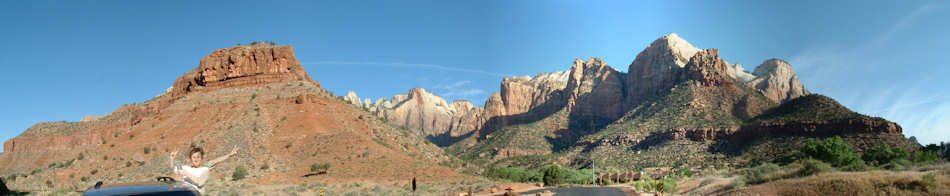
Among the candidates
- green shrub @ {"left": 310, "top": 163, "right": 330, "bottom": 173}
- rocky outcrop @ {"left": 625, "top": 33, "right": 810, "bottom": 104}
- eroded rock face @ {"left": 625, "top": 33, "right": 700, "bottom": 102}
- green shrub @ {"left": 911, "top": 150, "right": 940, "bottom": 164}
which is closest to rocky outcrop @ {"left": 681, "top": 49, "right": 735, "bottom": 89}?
rocky outcrop @ {"left": 625, "top": 33, "right": 810, "bottom": 104}

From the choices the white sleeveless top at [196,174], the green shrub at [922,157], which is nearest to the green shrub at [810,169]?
the white sleeveless top at [196,174]

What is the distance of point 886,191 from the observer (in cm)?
1296

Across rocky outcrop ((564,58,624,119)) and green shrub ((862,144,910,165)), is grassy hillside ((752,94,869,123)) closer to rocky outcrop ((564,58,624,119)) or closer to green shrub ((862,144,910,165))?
green shrub ((862,144,910,165))

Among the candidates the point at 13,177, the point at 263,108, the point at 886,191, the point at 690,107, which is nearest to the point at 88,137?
the point at 13,177

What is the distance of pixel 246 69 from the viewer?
59.4 m

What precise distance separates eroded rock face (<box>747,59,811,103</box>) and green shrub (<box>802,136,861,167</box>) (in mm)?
74787

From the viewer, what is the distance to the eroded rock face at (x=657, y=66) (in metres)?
112

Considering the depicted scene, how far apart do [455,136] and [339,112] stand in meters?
137

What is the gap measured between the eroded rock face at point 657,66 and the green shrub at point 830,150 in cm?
4722

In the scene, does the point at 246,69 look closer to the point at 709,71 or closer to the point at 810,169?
the point at 810,169

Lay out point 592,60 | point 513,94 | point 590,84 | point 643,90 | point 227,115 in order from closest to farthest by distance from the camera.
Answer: point 227,115 < point 643,90 < point 590,84 < point 592,60 < point 513,94

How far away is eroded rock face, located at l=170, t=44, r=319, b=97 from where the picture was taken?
192ft

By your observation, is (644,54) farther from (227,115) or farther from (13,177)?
(13,177)

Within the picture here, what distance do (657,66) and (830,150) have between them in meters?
69.3
